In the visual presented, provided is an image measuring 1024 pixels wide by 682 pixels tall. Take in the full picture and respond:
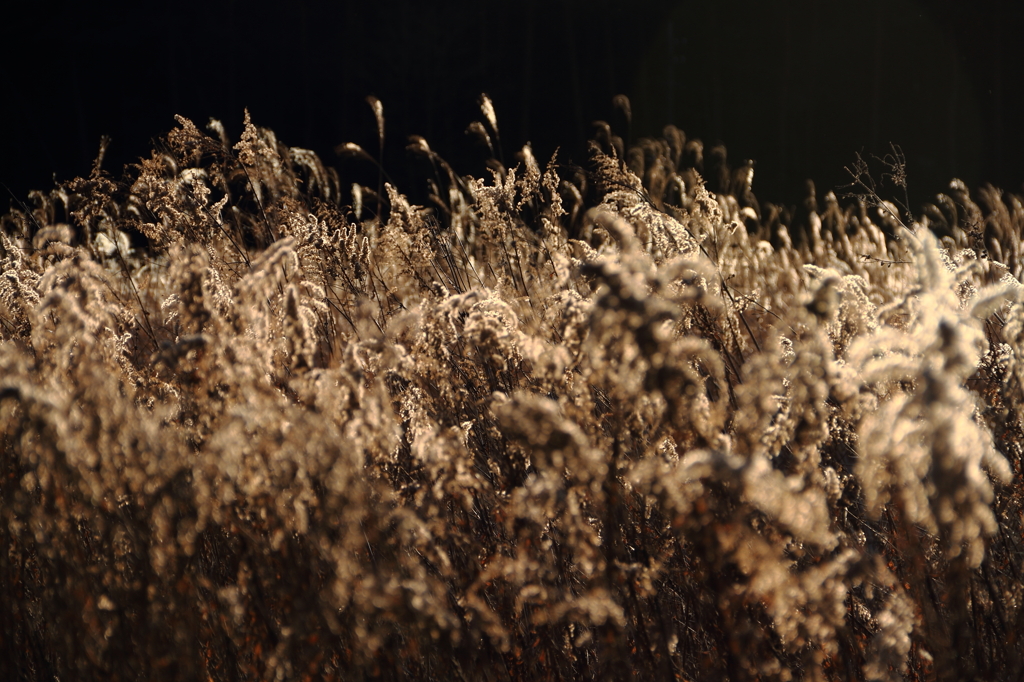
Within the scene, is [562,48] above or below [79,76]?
above

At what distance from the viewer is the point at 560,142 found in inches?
401

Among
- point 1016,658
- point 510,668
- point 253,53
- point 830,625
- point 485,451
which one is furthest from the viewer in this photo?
point 253,53

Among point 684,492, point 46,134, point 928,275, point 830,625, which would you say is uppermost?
point 928,275

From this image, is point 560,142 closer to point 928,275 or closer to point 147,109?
point 147,109

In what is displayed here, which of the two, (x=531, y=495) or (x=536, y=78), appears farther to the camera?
(x=536, y=78)

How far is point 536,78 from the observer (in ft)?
33.9

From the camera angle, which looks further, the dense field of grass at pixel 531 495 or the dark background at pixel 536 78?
the dark background at pixel 536 78

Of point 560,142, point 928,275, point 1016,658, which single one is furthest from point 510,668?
point 560,142

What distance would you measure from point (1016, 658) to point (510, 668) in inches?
37.5

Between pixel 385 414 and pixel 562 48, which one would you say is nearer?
pixel 385 414

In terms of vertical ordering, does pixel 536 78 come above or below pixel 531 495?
above

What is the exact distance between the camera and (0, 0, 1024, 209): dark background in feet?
30.3

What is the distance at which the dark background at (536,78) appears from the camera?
9.24 meters

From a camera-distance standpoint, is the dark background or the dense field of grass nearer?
the dense field of grass
